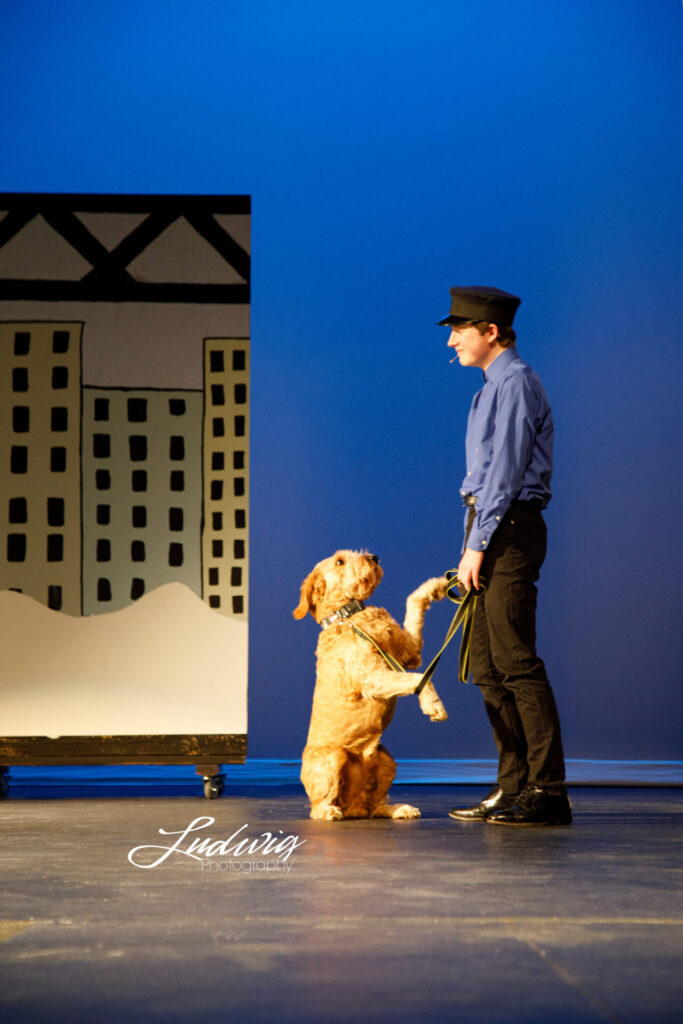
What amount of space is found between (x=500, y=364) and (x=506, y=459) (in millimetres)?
292

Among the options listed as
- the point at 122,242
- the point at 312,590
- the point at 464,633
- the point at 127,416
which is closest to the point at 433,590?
the point at 464,633

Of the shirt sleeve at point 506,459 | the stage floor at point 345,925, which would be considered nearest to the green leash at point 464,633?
the shirt sleeve at point 506,459

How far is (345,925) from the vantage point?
1.51 m

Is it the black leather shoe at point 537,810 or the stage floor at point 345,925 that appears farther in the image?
the black leather shoe at point 537,810

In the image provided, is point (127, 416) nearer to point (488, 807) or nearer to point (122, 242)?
point (122, 242)

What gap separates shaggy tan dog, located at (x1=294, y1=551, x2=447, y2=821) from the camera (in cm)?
274

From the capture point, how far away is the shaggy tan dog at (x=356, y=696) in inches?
108

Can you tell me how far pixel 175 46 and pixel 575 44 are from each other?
5.39 ft

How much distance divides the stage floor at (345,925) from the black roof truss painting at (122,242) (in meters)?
1.61

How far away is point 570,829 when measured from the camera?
8.38 feet

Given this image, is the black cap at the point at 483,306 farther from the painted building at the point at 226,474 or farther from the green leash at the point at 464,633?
the painted building at the point at 226,474

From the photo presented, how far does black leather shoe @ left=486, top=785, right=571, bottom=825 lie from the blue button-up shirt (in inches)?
22.7

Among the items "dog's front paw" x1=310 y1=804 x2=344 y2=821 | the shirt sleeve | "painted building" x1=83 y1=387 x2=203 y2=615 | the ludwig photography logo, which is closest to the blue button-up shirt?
the shirt sleeve

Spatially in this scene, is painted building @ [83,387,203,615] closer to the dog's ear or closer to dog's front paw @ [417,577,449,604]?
the dog's ear
